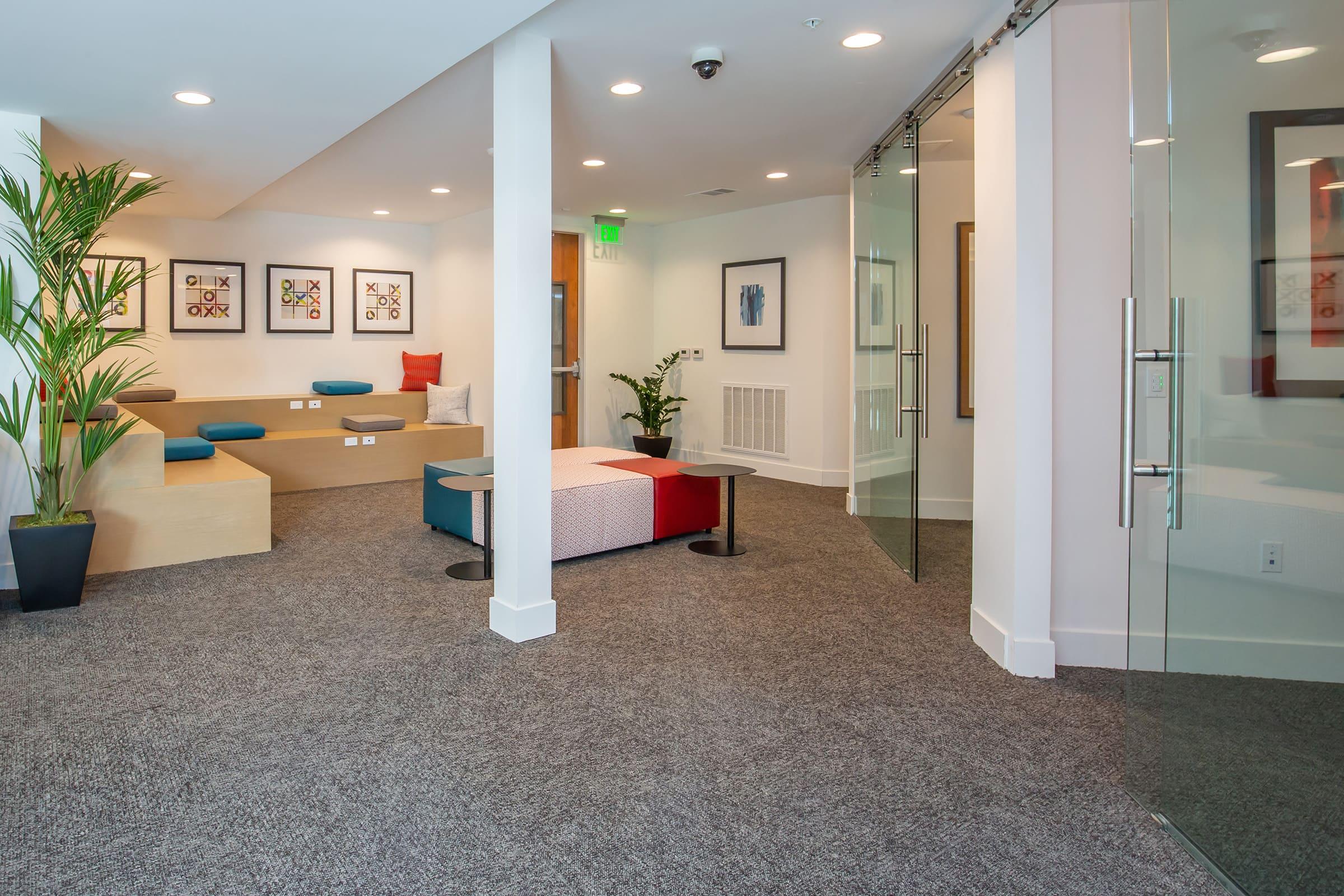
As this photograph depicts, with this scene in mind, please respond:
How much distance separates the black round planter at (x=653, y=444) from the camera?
26.0ft

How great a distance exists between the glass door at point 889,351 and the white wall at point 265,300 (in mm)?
4510

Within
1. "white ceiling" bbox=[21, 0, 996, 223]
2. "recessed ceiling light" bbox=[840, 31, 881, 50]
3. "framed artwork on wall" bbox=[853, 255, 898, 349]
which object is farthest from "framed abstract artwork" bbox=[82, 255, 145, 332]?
"recessed ceiling light" bbox=[840, 31, 881, 50]

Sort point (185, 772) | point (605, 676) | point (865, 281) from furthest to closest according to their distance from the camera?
point (865, 281)
point (605, 676)
point (185, 772)

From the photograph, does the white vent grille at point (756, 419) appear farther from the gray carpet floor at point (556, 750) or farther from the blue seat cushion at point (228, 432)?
the blue seat cushion at point (228, 432)

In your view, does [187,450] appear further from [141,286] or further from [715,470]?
[715,470]

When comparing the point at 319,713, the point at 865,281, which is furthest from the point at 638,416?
the point at 319,713

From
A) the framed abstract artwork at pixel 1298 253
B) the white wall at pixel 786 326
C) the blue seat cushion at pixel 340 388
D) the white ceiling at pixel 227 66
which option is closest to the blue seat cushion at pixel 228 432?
the blue seat cushion at pixel 340 388

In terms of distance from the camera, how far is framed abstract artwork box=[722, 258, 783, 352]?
7273 mm

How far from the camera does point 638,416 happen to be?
8094 millimetres

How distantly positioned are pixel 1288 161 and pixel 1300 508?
634mm

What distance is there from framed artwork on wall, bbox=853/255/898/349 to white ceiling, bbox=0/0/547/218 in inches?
100

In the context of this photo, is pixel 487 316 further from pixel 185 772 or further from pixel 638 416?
pixel 185 772

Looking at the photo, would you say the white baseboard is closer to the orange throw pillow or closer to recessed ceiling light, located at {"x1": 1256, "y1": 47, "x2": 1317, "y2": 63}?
the orange throw pillow

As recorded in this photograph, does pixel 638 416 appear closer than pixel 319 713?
No
